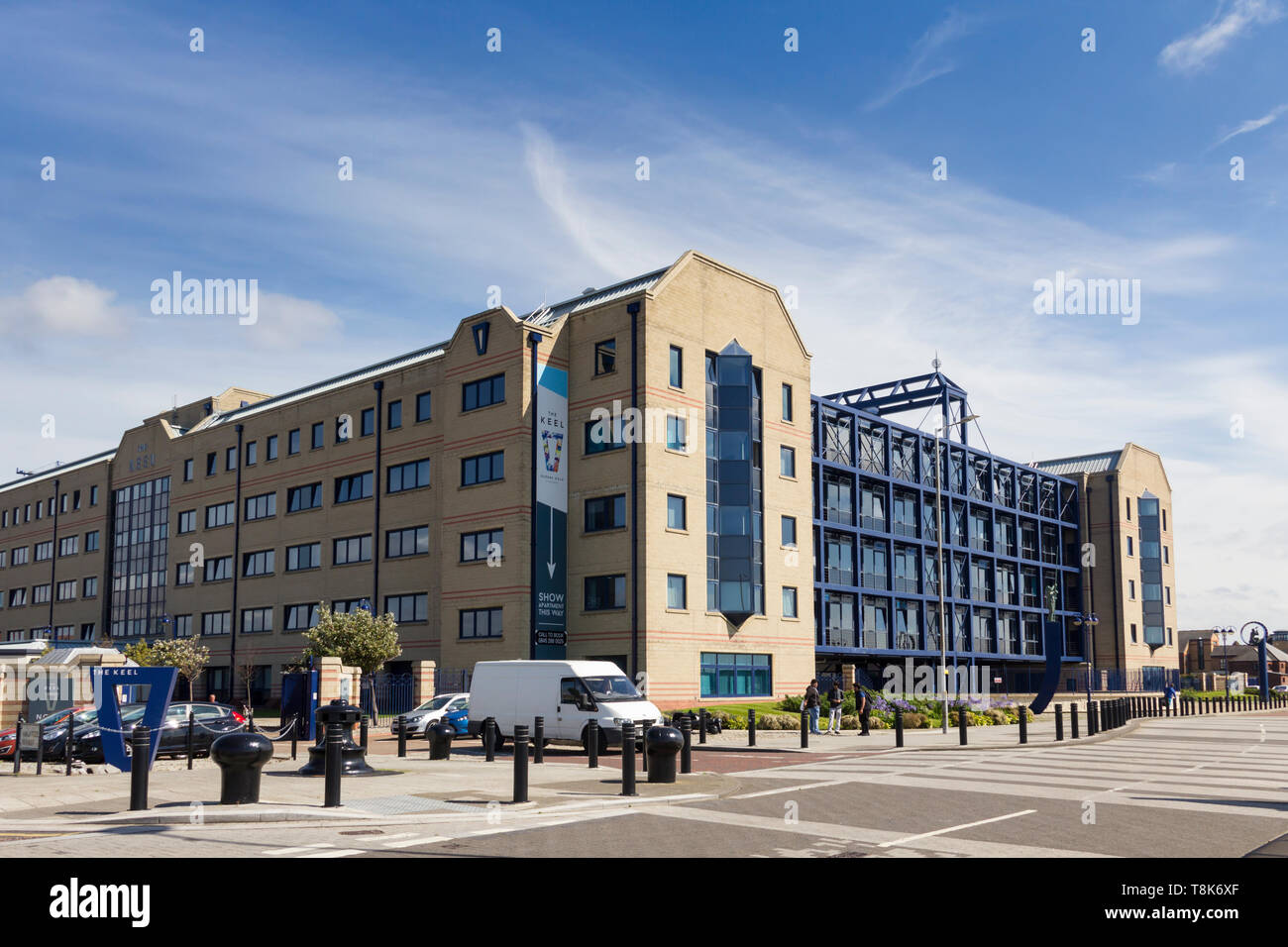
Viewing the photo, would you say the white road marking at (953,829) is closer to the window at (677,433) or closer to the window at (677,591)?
the window at (677,591)

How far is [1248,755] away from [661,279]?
82.3ft

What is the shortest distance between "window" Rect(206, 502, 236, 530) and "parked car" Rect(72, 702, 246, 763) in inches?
1273

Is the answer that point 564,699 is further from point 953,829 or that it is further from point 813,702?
point 953,829

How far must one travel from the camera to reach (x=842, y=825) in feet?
42.5

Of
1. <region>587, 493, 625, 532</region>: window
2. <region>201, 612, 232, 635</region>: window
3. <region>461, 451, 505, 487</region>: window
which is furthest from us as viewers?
<region>201, 612, 232, 635</region>: window

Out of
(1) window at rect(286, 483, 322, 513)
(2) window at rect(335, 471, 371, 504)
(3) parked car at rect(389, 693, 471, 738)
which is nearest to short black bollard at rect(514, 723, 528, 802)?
(3) parked car at rect(389, 693, 471, 738)

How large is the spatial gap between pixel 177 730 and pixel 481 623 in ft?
58.3

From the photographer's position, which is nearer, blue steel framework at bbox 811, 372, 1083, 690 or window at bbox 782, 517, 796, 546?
window at bbox 782, 517, 796, 546

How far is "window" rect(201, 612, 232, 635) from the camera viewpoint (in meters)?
56.3

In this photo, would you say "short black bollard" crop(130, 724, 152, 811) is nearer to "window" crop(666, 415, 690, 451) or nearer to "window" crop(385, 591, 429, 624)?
"window" crop(666, 415, 690, 451)

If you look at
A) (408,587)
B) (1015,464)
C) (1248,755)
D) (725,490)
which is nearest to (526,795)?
(1248,755)

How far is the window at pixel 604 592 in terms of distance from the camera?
1587 inches

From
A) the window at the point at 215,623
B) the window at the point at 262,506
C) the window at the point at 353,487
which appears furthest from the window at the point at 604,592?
the window at the point at 215,623
